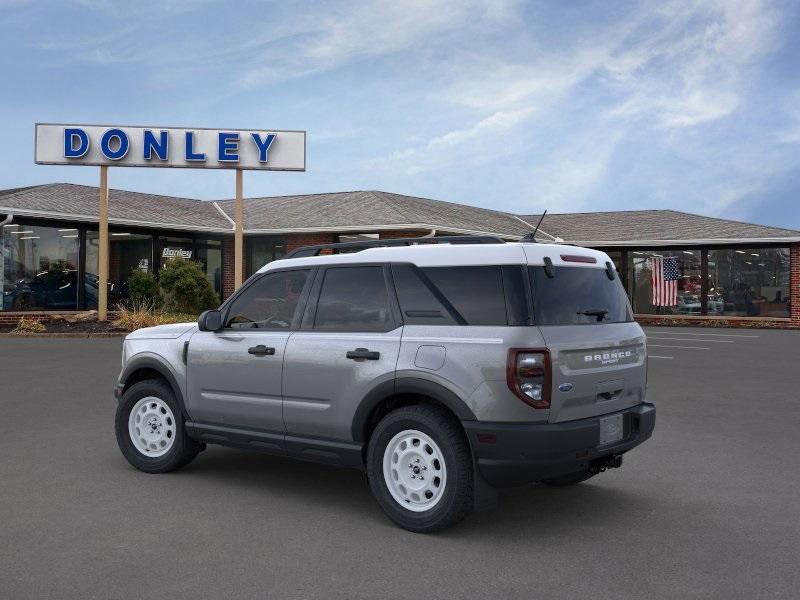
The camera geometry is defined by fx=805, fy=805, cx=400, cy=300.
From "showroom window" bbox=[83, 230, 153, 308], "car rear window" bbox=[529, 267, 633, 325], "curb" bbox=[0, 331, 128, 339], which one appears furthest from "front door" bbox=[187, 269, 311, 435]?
"showroom window" bbox=[83, 230, 153, 308]

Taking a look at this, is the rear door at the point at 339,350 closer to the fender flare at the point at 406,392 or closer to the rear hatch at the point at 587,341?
the fender flare at the point at 406,392

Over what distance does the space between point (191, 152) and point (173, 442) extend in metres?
20.0

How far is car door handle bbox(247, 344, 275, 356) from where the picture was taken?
600cm

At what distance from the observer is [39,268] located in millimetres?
25922

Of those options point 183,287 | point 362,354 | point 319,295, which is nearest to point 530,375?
point 362,354

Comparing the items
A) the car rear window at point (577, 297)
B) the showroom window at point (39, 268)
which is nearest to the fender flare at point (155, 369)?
the car rear window at point (577, 297)

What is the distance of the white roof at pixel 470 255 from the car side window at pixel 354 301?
96mm

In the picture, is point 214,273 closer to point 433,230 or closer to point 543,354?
point 433,230

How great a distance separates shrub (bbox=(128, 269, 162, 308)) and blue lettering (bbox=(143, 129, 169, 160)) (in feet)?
12.4

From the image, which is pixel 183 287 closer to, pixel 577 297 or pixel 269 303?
pixel 269 303

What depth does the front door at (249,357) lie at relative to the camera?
6016 mm

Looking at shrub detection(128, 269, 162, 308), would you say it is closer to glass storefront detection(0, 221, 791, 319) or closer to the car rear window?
glass storefront detection(0, 221, 791, 319)

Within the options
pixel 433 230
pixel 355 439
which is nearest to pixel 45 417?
pixel 355 439

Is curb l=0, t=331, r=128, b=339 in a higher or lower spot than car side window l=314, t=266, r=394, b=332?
lower
